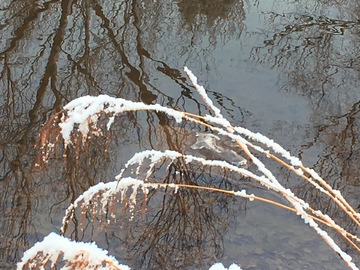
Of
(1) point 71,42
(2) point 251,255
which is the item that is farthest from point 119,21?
(2) point 251,255

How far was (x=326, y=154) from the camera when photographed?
318 cm

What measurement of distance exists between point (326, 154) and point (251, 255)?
1.27 meters

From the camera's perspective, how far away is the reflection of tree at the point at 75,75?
2.71 m

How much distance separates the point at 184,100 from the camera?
146 inches

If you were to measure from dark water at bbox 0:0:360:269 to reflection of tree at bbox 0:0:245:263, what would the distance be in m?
0.01

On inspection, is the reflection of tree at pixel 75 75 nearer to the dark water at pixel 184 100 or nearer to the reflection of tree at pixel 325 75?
the dark water at pixel 184 100

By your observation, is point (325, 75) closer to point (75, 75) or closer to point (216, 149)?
point (216, 149)

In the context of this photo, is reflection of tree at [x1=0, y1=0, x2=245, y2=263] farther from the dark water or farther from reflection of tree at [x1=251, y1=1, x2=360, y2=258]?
reflection of tree at [x1=251, y1=1, x2=360, y2=258]

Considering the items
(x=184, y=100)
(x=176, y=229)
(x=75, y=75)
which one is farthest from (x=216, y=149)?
(x=75, y=75)

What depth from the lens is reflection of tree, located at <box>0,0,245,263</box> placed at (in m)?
2.71

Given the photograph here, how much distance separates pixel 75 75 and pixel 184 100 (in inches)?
47.1

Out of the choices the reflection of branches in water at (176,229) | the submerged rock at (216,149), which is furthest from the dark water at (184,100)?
the submerged rock at (216,149)

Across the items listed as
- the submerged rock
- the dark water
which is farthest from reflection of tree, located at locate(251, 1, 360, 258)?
the submerged rock

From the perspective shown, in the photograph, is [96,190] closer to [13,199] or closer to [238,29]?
[13,199]
